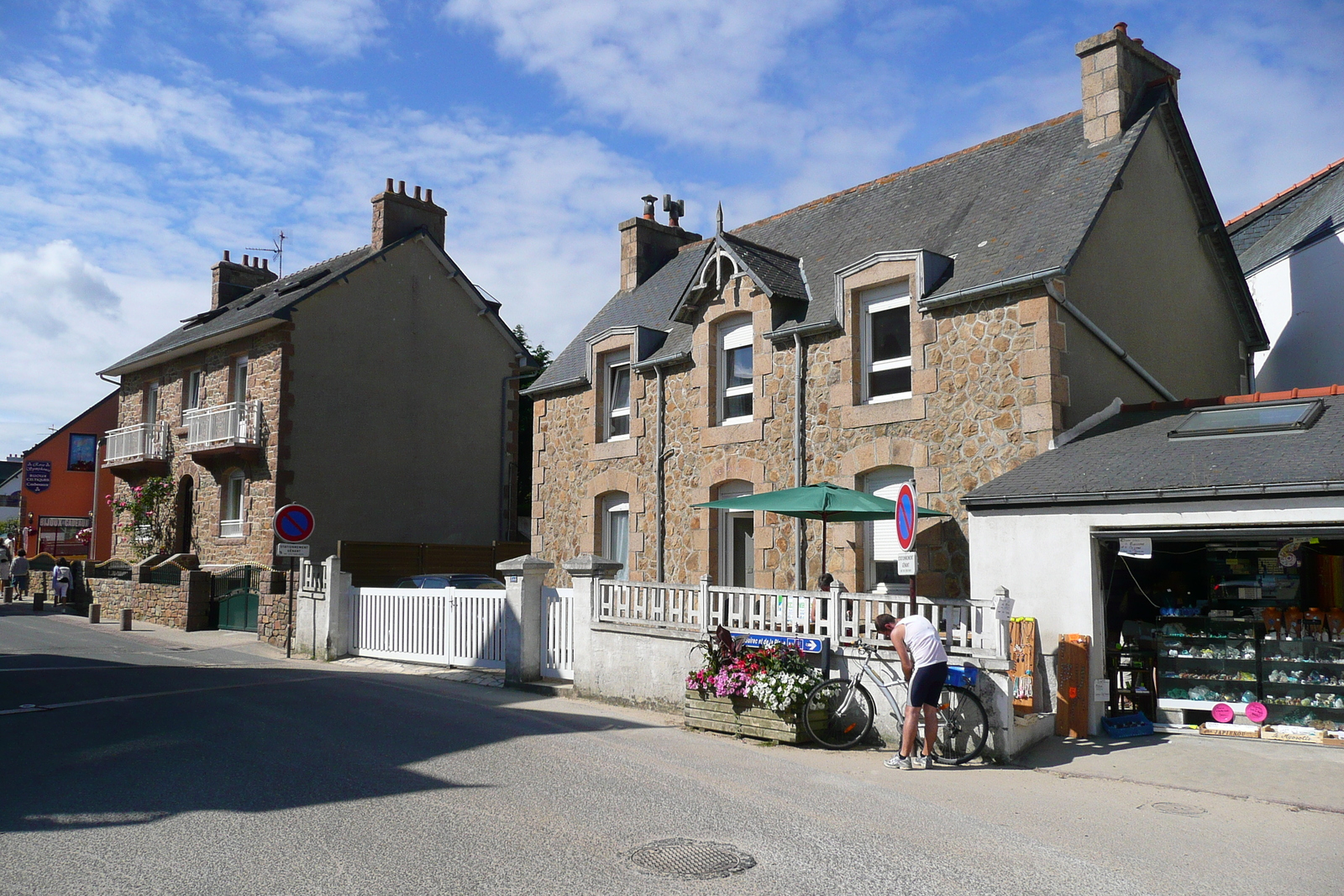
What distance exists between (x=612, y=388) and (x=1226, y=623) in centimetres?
1056

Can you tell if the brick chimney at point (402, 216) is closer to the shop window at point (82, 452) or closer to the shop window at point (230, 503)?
the shop window at point (230, 503)

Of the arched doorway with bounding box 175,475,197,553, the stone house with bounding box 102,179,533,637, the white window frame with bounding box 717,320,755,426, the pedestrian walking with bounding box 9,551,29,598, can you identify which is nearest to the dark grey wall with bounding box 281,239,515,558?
the stone house with bounding box 102,179,533,637

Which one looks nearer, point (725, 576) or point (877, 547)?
point (877, 547)

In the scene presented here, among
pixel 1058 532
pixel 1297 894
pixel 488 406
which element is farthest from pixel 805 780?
pixel 488 406

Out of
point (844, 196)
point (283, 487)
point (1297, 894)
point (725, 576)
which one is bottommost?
point (1297, 894)

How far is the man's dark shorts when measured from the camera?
878 centimetres

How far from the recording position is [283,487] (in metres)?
23.8

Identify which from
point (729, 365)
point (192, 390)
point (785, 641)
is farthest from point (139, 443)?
point (785, 641)

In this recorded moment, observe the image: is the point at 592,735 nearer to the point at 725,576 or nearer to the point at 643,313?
the point at 725,576

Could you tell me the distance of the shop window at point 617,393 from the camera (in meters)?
18.1

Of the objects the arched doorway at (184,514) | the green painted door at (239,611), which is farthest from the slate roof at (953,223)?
the arched doorway at (184,514)

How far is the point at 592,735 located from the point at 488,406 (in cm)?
1937

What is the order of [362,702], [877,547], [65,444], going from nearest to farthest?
[362,702] → [877,547] → [65,444]

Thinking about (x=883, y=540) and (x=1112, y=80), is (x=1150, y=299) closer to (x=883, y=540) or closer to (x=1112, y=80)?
(x=1112, y=80)
